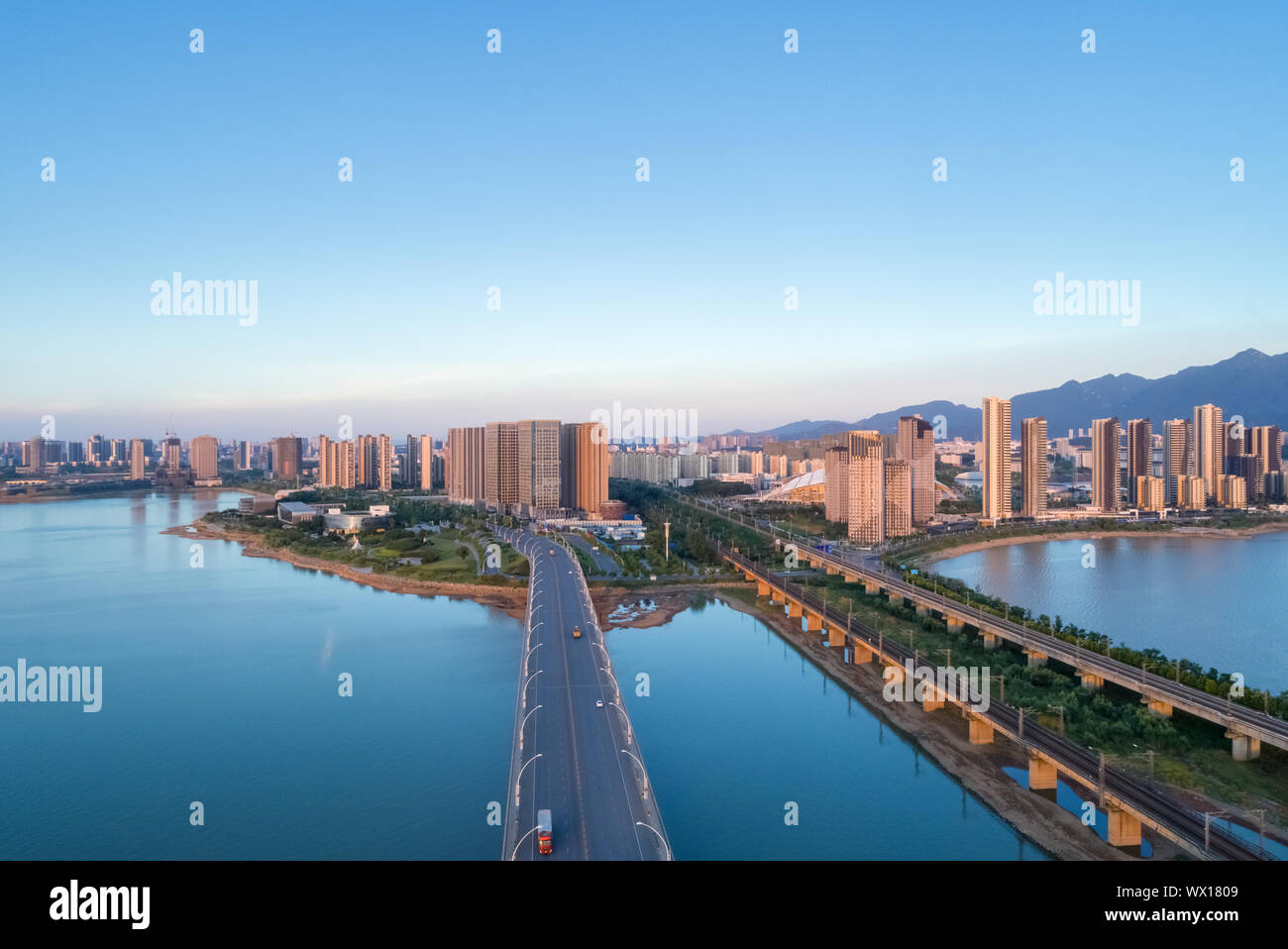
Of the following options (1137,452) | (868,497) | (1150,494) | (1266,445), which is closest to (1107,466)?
(1150,494)

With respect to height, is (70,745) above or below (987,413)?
below

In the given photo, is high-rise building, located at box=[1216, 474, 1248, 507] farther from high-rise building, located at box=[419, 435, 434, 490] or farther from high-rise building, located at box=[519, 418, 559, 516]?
high-rise building, located at box=[419, 435, 434, 490]

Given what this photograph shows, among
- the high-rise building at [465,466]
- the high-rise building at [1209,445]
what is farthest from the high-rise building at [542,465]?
the high-rise building at [1209,445]

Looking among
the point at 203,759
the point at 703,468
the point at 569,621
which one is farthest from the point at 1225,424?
the point at 203,759

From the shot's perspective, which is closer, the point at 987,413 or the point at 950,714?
the point at 950,714

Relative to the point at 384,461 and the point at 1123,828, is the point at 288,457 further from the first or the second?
the point at 1123,828
